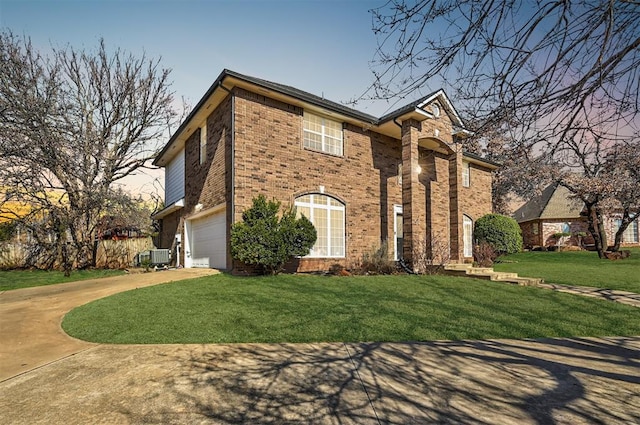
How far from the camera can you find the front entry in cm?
1483

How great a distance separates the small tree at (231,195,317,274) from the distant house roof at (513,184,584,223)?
92.0ft

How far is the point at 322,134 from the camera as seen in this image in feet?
42.9

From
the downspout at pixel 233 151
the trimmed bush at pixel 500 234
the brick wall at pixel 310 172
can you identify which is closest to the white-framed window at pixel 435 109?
the brick wall at pixel 310 172

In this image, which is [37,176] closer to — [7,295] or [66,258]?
[66,258]

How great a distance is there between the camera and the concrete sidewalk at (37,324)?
4.47 metres

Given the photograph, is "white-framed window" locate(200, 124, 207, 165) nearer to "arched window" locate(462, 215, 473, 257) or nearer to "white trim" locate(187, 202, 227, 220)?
"white trim" locate(187, 202, 227, 220)

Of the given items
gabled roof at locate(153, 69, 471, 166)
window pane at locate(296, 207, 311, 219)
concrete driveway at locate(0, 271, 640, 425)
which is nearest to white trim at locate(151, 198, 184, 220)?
gabled roof at locate(153, 69, 471, 166)

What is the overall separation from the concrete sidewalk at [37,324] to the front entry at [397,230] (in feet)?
28.7

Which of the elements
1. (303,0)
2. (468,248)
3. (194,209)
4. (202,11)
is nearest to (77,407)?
(303,0)

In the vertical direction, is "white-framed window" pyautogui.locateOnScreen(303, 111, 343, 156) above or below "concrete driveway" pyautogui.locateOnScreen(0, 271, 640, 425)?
above

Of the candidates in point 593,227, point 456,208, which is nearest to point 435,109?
point 456,208

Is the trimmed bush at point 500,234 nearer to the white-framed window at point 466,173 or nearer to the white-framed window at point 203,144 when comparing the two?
the white-framed window at point 466,173

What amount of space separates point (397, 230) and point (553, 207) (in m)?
25.1

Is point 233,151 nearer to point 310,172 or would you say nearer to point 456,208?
point 310,172
